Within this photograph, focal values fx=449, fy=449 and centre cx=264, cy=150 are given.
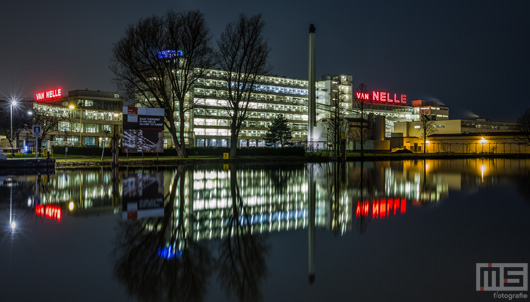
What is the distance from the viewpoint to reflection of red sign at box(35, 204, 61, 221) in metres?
10.5

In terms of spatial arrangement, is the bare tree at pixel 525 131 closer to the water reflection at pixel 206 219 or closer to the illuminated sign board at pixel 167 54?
the illuminated sign board at pixel 167 54

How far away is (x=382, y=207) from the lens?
39.3 feet

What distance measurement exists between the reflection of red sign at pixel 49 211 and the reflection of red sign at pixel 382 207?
278 inches

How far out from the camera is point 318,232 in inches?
331

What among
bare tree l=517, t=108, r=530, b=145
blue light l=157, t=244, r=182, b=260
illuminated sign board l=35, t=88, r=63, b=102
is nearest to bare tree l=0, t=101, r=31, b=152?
illuminated sign board l=35, t=88, r=63, b=102

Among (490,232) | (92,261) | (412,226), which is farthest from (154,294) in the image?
(490,232)

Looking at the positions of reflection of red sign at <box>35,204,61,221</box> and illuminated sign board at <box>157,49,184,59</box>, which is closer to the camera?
reflection of red sign at <box>35,204,61,221</box>

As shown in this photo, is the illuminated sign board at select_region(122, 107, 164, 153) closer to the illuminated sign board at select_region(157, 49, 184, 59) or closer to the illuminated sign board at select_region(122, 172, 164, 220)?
the illuminated sign board at select_region(157, 49, 184, 59)

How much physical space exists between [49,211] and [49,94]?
124m

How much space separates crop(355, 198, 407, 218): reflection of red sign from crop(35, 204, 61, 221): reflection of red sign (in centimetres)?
706

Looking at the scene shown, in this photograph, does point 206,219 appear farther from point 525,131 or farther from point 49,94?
point 49,94

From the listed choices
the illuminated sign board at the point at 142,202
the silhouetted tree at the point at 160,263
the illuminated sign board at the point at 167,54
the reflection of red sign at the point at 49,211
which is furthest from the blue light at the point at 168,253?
the illuminated sign board at the point at 167,54

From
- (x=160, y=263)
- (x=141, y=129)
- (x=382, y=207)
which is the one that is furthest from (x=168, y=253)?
(x=141, y=129)

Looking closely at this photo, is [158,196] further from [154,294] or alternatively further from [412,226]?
[154,294]
